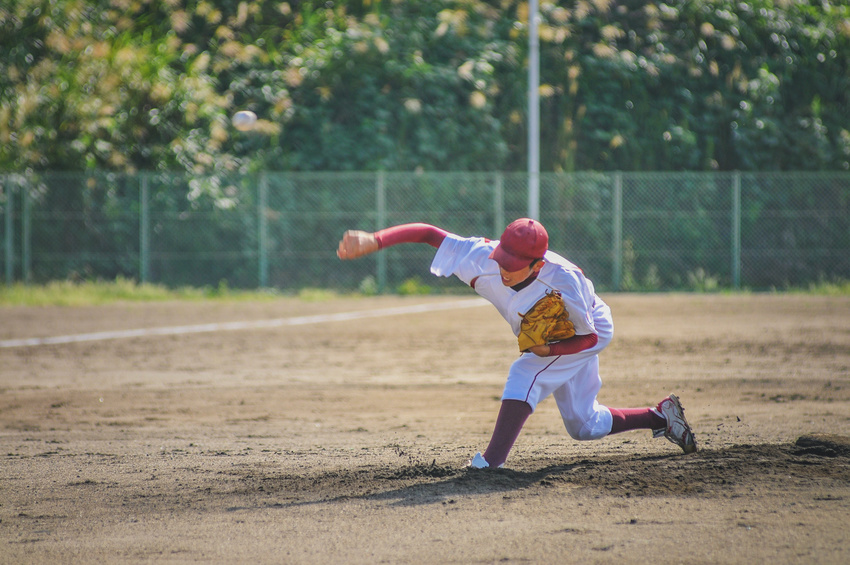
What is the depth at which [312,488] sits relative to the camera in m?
4.53

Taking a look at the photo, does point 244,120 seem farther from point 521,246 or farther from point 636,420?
point 521,246

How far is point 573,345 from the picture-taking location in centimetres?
447

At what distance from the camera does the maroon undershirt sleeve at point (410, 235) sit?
4.67 m

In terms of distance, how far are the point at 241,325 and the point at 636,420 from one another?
841cm

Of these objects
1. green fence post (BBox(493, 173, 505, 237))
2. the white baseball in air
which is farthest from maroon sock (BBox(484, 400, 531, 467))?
the white baseball in air

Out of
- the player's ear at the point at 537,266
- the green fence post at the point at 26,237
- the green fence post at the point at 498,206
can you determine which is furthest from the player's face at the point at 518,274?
the green fence post at the point at 26,237

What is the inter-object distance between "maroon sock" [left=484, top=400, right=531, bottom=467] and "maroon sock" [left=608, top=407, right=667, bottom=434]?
76cm

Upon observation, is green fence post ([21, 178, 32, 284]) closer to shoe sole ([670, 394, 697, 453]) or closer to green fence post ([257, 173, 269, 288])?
green fence post ([257, 173, 269, 288])

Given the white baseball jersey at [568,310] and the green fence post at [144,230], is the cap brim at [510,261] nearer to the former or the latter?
the white baseball jersey at [568,310]

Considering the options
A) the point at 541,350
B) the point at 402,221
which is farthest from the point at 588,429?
the point at 402,221

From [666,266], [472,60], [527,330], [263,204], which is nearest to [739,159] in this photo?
[666,266]

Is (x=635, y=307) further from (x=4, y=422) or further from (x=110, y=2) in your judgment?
(x=110, y=2)

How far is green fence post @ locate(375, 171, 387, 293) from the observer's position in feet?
56.7

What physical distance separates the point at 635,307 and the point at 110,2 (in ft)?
48.6
